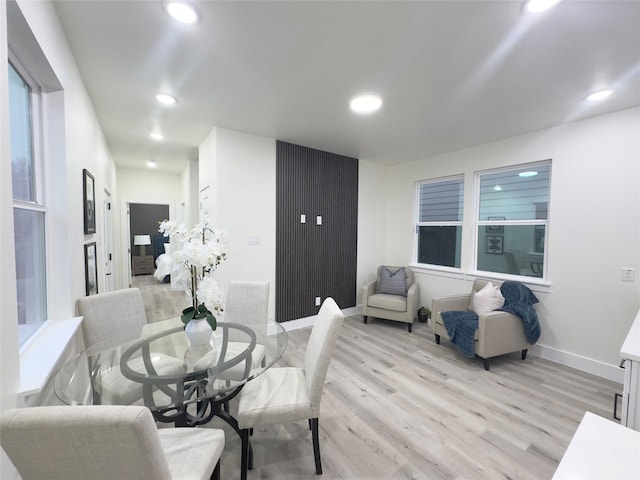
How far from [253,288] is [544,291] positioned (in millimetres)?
3161

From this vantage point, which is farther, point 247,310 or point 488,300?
point 488,300

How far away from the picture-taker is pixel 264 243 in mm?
3471

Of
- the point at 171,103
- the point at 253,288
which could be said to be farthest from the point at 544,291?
the point at 171,103

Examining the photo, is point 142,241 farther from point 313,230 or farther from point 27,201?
point 27,201

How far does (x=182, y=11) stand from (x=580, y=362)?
14.4ft

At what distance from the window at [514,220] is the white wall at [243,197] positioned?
9.29ft

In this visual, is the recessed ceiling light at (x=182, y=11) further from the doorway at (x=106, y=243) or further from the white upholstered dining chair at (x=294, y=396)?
the doorway at (x=106, y=243)

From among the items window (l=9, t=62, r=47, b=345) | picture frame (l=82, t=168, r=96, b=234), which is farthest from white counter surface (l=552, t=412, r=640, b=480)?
picture frame (l=82, t=168, r=96, b=234)

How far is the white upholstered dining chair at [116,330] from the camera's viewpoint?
1434 mm

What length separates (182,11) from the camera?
4.59 ft

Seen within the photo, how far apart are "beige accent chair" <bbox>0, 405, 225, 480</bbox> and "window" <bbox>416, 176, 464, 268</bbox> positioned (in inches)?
157

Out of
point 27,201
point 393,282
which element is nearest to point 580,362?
point 393,282

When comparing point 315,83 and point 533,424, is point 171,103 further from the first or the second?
point 533,424

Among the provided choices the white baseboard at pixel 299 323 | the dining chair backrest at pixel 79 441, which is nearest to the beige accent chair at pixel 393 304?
the white baseboard at pixel 299 323
